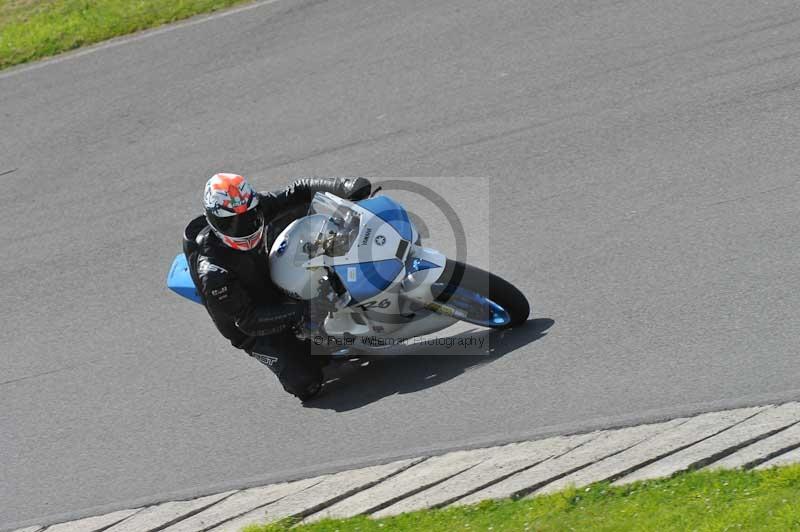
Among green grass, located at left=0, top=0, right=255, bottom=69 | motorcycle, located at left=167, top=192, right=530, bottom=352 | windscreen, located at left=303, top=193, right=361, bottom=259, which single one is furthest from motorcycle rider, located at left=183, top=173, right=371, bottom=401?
green grass, located at left=0, top=0, right=255, bottom=69

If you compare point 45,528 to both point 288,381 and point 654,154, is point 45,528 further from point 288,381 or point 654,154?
point 654,154

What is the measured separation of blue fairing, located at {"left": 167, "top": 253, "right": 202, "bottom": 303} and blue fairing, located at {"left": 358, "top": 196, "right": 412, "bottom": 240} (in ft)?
5.07

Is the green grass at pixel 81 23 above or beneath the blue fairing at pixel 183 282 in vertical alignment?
above

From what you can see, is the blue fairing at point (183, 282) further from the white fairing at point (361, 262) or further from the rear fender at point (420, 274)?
the rear fender at point (420, 274)

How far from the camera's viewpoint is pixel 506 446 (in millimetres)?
6508

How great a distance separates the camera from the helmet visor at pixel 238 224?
695 cm

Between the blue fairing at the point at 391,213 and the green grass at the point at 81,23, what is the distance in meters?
7.10

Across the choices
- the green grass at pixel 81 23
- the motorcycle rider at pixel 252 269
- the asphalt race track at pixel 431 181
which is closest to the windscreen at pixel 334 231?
the motorcycle rider at pixel 252 269

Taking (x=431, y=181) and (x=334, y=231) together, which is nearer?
(x=334, y=231)

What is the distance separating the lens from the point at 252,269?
7262mm

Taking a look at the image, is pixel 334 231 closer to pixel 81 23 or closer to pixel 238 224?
pixel 238 224

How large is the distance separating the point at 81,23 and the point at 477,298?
28.5 feet

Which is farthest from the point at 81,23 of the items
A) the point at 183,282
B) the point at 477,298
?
the point at 477,298

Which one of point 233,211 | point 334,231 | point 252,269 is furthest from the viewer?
point 252,269
